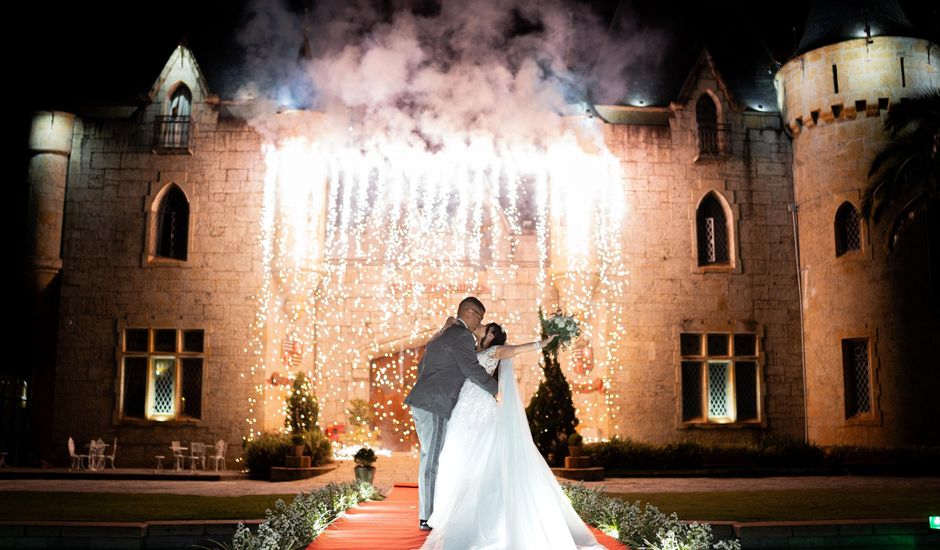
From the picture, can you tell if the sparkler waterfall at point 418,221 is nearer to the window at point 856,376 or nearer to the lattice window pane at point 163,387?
the lattice window pane at point 163,387

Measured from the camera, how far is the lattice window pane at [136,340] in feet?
63.1

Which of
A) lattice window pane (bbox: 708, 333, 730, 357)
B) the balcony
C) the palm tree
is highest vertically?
the balcony

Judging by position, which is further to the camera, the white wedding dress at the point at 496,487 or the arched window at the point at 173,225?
the arched window at the point at 173,225

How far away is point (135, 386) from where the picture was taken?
19250 millimetres

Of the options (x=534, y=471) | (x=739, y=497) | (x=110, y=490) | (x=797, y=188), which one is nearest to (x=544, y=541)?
(x=534, y=471)

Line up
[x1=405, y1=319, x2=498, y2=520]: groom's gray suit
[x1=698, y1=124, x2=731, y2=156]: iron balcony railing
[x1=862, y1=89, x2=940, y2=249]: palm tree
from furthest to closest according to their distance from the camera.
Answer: [x1=698, y1=124, x2=731, y2=156]: iron balcony railing < [x1=862, y1=89, x2=940, y2=249]: palm tree < [x1=405, y1=319, x2=498, y2=520]: groom's gray suit

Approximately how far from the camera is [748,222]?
65.6 feet

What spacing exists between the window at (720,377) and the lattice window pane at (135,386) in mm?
12002

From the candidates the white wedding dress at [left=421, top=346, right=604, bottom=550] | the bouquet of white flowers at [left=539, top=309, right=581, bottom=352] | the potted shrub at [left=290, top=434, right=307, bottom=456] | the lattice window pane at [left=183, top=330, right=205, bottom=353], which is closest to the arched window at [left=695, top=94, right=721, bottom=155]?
the potted shrub at [left=290, top=434, right=307, bottom=456]

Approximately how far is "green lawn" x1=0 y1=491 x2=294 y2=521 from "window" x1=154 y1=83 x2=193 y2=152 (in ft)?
30.2

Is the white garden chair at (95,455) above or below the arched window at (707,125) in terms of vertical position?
below

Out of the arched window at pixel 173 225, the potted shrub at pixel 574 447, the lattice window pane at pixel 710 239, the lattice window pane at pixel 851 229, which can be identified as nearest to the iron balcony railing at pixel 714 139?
the lattice window pane at pixel 710 239

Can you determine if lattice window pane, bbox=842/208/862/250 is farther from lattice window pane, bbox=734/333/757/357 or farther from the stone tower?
lattice window pane, bbox=734/333/757/357

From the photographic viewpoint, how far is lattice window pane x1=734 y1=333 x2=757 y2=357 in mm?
19734
